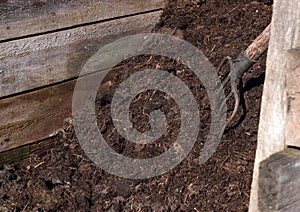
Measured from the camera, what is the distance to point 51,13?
2947mm

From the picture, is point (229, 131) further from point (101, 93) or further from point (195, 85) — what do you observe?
point (101, 93)

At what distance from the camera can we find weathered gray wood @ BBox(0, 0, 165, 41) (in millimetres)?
2789

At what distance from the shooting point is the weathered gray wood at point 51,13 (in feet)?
9.15

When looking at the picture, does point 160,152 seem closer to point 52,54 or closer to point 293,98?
point 52,54

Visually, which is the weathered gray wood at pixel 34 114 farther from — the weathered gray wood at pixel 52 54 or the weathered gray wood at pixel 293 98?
the weathered gray wood at pixel 293 98

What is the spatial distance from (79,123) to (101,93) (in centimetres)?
23

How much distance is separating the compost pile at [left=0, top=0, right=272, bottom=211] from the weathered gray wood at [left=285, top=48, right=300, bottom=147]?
133 cm

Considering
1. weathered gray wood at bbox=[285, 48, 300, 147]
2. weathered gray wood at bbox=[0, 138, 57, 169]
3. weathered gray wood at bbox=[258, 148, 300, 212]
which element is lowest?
weathered gray wood at bbox=[0, 138, 57, 169]

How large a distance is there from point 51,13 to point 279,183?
1888mm

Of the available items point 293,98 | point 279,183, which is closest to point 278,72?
point 293,98

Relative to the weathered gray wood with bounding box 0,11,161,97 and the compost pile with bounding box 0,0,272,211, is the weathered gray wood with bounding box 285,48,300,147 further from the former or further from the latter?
the weathered gray wood with bounding box 0,11,161,97

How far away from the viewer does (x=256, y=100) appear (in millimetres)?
3209

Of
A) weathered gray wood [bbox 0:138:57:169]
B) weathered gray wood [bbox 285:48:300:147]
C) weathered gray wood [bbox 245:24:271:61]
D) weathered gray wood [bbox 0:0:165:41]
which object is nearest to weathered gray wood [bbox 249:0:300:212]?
weathered gray wood [bbox 285:48:300:147]

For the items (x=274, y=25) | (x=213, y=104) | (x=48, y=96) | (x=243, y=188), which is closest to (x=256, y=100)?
(x=213, y=104)
